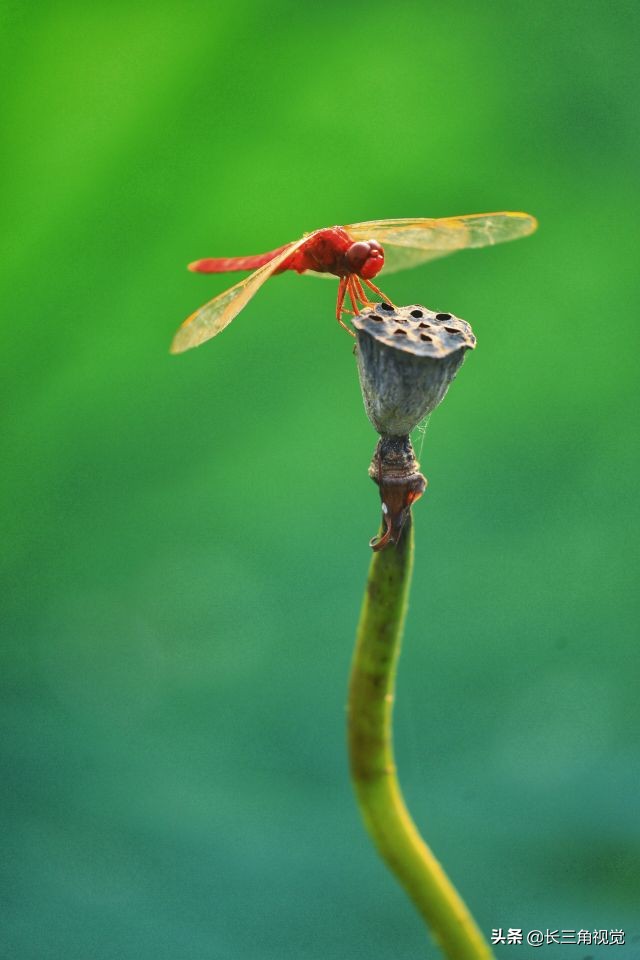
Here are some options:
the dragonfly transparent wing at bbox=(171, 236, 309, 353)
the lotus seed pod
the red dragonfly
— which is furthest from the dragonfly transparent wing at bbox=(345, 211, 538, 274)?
the lotus seed pod

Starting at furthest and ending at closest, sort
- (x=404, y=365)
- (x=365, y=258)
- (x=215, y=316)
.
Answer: (x=365, y=258) < (x=215, y=316) < (x=404, y=365)

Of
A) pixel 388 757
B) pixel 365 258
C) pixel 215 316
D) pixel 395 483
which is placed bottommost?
pixel 388 757

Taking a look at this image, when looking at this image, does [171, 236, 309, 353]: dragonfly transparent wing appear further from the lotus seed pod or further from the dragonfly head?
the lotus seed pod

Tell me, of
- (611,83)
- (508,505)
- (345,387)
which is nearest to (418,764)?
(508,505)

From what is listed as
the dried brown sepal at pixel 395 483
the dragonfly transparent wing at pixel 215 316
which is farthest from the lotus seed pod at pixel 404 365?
A: the dragonfly transparent wing at pixel 215 316

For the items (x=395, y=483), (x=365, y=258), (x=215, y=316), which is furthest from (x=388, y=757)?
(x=365, y=258)

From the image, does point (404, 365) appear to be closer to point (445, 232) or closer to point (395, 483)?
point (395, 483)

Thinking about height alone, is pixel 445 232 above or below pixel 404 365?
above
